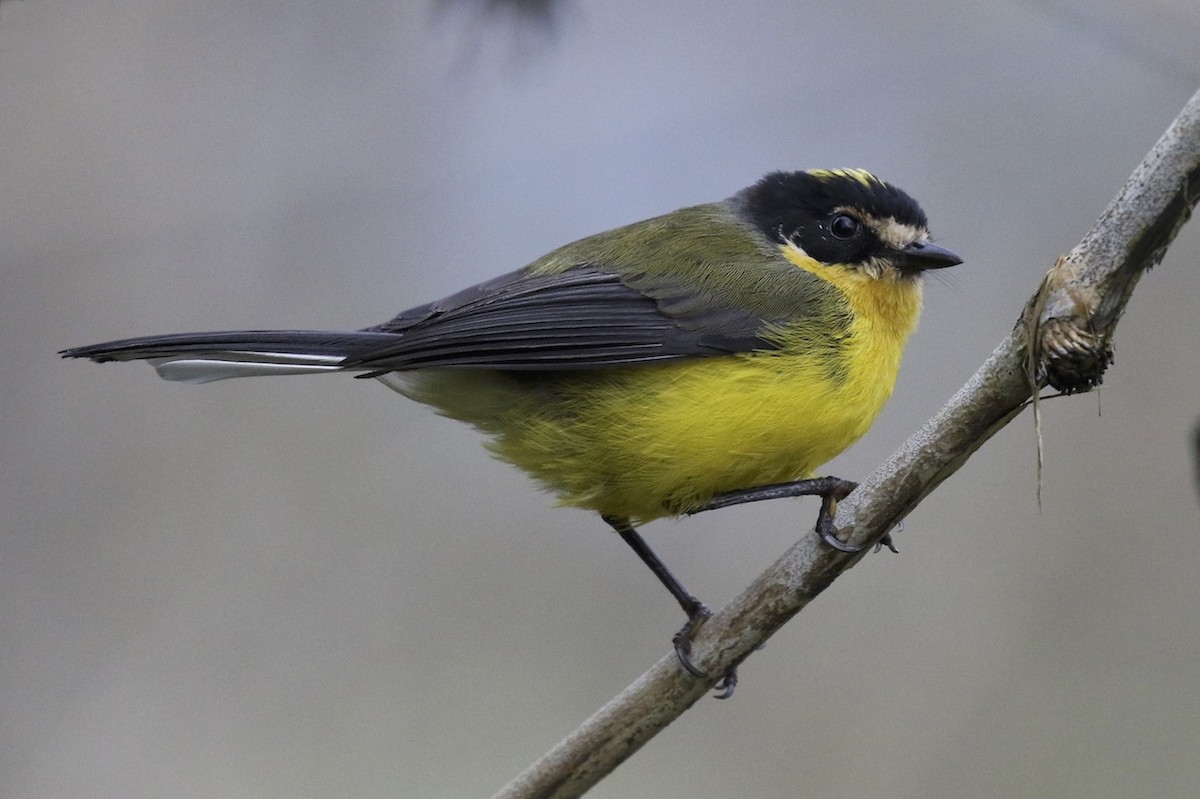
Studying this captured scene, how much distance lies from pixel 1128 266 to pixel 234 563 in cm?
433

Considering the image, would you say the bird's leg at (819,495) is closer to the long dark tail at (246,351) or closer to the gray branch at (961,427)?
the gray branch at (961,427)

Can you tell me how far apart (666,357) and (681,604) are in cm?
85

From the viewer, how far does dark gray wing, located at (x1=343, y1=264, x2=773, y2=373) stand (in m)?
3.39

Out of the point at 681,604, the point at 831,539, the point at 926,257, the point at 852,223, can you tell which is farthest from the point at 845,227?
the point at 831,539

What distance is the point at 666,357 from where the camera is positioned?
11.4 feet

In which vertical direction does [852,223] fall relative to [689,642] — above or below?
above

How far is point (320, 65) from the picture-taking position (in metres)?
5.74

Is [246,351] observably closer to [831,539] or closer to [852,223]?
[831,539]

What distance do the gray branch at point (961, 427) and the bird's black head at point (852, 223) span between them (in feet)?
4.24

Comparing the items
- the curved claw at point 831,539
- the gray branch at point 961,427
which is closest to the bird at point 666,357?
the gray branch at point 961,427

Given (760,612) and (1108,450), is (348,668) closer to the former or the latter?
(760,612)

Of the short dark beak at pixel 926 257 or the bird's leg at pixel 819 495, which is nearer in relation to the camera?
the bird's leg at pixel 819 495

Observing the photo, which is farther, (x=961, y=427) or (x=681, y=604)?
(x=681, y=604)

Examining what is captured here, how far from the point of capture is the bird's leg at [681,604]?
10.3ft
